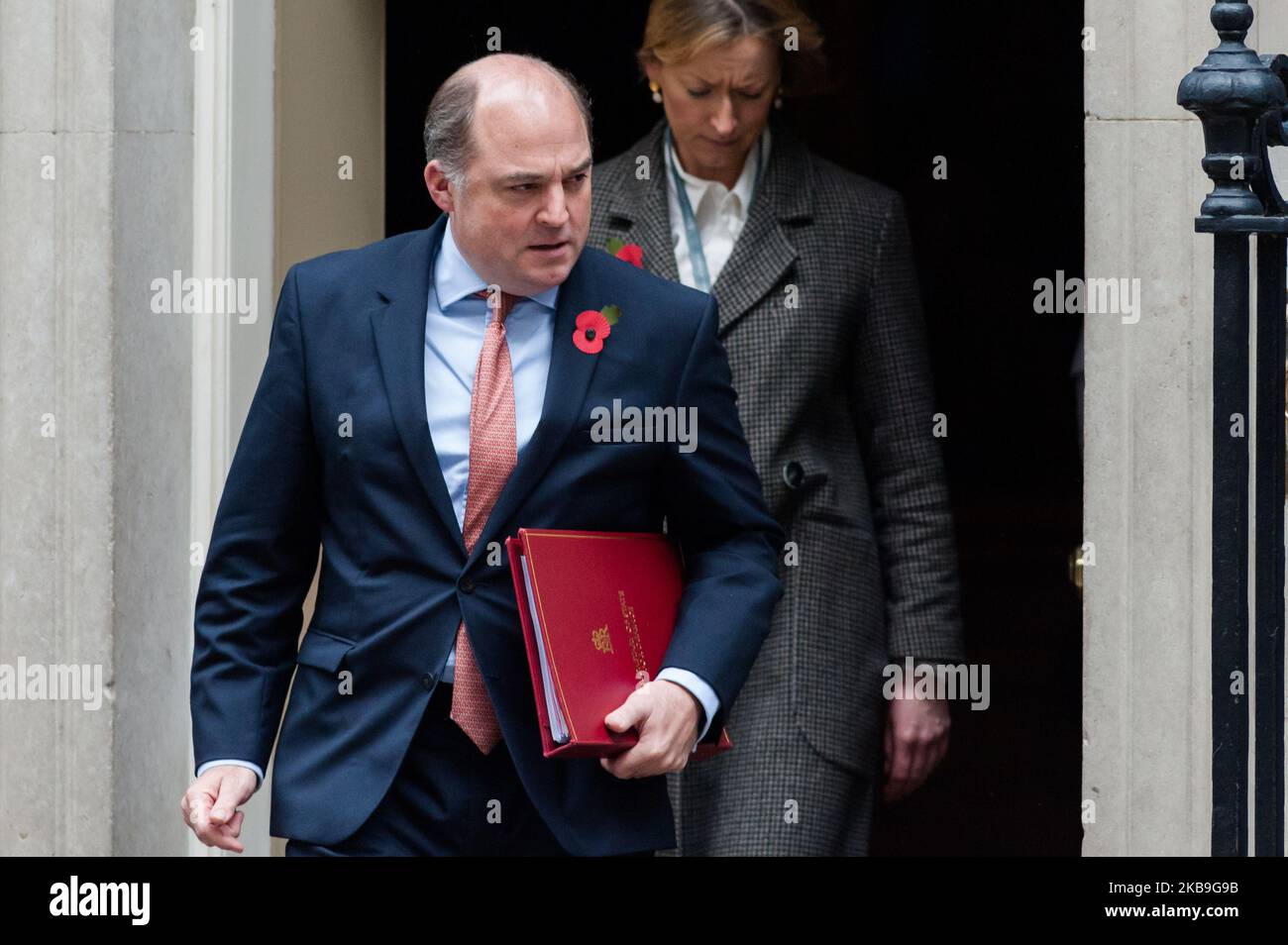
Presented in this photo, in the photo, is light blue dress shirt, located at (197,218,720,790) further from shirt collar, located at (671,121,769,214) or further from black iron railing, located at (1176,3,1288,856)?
shirt collar, located at (671,121,769,214)

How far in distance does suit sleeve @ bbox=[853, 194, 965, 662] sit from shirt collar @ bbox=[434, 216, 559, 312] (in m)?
1.50

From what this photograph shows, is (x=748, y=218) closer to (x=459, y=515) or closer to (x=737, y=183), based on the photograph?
(x=737, y=183)

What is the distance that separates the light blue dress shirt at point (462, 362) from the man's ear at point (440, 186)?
0.21 feet

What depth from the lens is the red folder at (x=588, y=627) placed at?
3.62 metres

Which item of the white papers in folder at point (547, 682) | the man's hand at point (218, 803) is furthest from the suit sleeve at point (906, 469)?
the man's hand at point (218, 803)

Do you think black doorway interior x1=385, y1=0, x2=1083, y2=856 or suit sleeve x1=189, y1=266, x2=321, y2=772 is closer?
suit sleeve x1=189, y1=266, x2=321, y2=772

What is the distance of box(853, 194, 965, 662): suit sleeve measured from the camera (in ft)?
17.3

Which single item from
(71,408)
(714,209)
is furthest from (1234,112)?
(71,408)

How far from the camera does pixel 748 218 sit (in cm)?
532

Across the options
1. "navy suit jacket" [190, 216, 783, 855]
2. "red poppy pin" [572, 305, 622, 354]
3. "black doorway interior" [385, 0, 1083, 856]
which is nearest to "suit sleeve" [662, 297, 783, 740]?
"navy suit jacket" [190, 216, 783, 855]

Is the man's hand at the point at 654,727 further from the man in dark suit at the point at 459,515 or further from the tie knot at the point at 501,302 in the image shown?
the tie knot at the point at 501,302

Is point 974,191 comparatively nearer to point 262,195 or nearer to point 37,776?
point 262,195
